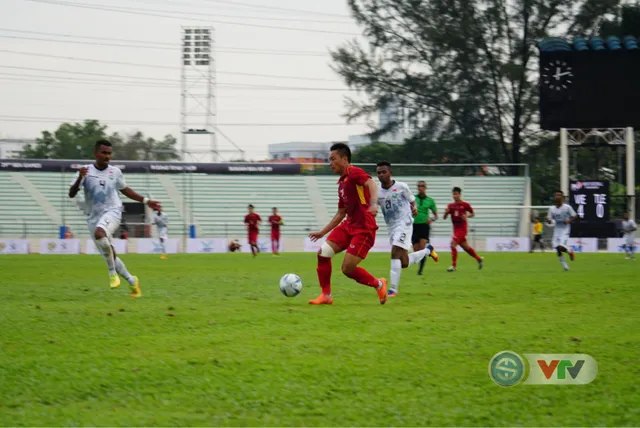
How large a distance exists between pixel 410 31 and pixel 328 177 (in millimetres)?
12206

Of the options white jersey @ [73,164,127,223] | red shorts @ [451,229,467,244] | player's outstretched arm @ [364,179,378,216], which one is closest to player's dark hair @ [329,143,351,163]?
player's outstretched arm @ [364,179,378,216]

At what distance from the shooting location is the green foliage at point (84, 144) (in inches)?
3381

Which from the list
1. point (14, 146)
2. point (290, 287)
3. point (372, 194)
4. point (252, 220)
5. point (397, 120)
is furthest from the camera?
point (14, 146)

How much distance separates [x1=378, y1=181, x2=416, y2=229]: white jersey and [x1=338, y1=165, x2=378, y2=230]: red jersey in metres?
2.76

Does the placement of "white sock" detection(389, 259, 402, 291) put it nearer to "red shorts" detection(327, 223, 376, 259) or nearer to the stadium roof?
"red shorts" detection(327, 223, 376, 259)

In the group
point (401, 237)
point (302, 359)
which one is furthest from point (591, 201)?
point (302, 359)

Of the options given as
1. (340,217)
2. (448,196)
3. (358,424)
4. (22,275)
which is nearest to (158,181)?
(448,196)

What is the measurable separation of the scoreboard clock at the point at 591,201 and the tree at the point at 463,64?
15716 mm

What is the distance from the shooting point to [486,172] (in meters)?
54.8

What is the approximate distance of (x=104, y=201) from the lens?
13117mm

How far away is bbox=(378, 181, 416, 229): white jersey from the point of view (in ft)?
47.7

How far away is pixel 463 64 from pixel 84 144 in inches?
1824

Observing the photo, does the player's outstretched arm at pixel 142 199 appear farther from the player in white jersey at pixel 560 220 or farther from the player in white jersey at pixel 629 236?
the player in white jersey at pixel 629 236

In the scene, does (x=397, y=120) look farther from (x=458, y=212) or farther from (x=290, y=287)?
(x=290, y=287)
